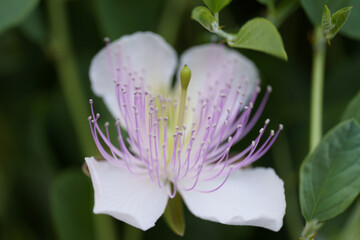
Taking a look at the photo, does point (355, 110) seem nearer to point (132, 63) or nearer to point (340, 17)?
point (340, 17)

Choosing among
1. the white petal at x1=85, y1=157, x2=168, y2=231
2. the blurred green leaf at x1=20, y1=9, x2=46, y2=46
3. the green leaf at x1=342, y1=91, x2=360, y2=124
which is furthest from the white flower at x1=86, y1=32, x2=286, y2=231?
the blurred green leaf at x1=20, y1=9, x2=46, y2=46

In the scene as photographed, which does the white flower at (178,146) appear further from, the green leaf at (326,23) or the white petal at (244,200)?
the green leaf at (326,23)

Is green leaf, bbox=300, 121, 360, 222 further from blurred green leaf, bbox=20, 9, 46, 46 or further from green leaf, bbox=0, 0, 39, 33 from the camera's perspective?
blurred green leaf, bbox=20, 9, 46, 46

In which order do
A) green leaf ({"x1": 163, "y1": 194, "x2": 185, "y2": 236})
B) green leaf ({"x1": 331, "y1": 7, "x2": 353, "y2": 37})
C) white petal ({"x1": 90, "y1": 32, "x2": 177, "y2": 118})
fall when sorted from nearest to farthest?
green leaf ({"x1": 331, "y1": 7, "x2": 353, "y2": 37}) < green leaf ({"x1": 163, "y1": 194, "x2": 185, "y2": 236}) < white petal ({"x1": 90, "y1": 32, "x2": 177, "y2": 118})

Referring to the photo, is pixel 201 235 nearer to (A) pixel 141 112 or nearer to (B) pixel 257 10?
(A) pixel 141 112

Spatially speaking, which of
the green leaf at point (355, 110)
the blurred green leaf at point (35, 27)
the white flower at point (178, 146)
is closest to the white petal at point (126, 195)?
the white flower at point (178, 146)

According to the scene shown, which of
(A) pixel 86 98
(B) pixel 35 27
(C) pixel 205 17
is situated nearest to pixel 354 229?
(C) pixel 205 17
